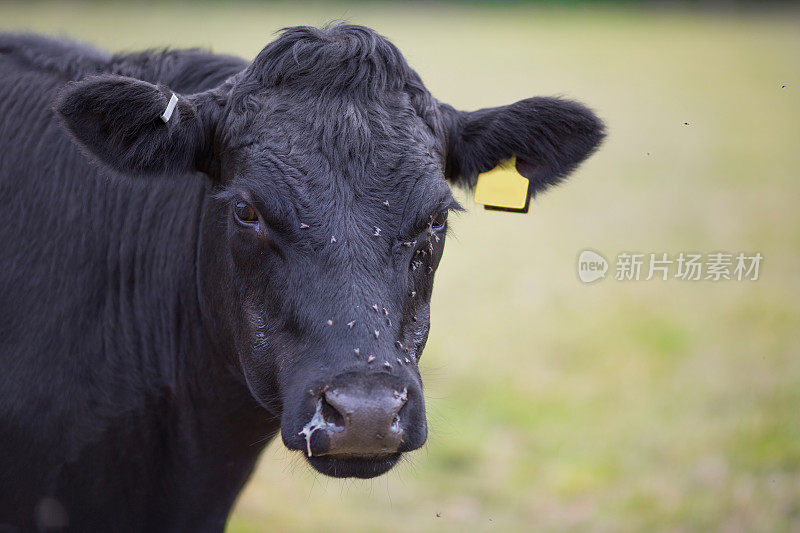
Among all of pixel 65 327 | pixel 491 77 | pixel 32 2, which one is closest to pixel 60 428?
pixel 65 327

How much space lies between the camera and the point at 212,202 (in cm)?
355

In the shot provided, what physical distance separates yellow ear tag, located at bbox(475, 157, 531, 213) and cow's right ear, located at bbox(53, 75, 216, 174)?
4.18ft

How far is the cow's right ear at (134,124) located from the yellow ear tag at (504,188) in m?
1.27

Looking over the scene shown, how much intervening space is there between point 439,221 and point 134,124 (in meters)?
1.29

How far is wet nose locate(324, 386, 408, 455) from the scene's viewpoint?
8.95ft

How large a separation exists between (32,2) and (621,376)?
2364cm

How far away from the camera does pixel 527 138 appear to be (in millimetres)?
3834

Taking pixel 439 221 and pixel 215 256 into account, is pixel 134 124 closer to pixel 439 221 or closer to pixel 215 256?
pixel 215 256

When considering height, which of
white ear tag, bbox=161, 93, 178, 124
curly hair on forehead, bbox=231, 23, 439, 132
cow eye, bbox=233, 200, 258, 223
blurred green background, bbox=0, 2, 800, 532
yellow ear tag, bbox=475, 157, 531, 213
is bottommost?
blurred green background, bbox=0, 2, 800, 532

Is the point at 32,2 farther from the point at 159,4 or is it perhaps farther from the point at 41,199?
the point at 41,199
